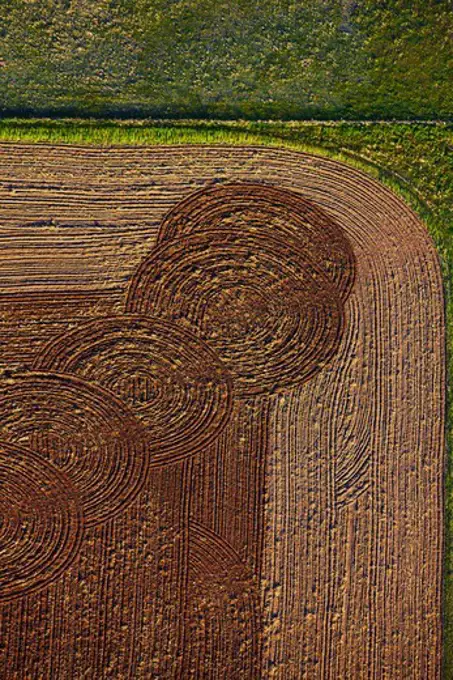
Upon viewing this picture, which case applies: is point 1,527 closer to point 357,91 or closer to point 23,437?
→ point 23,437

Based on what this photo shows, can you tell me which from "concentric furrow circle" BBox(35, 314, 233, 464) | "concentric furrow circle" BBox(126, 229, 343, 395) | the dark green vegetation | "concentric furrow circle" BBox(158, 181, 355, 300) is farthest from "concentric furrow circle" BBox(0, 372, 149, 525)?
the dark green vegetation

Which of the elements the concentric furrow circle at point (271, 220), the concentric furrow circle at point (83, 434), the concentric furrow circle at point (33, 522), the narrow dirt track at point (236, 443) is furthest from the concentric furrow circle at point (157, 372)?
the concentric furrow circle at point (271, 220)

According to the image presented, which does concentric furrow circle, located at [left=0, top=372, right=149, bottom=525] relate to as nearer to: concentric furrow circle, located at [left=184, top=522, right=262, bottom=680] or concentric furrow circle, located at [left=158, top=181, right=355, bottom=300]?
concentric furrow circle, located at [left=184, top=522, right=262, bottom=680]

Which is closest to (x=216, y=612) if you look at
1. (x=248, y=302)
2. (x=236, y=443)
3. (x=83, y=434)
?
(x=236, y=443)

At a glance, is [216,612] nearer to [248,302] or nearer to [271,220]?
[248,302]

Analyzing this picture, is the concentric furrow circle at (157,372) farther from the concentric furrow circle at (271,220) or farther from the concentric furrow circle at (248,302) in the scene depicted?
the concentric furrow circle at (271,220)
